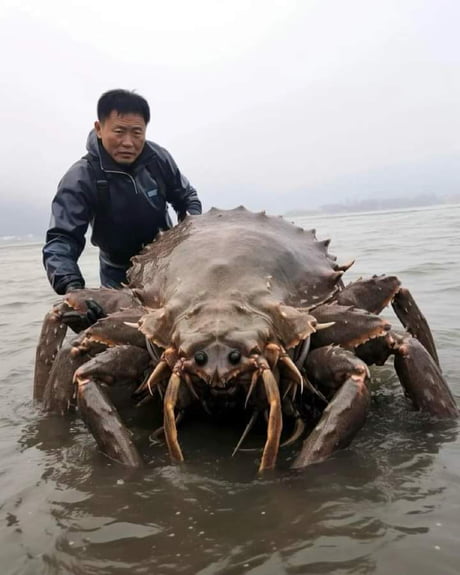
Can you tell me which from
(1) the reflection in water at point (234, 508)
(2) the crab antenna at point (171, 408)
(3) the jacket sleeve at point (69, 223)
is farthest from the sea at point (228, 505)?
(3) the jacket sleeve at point (69, 223)

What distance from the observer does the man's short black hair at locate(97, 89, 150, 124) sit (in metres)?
4.75

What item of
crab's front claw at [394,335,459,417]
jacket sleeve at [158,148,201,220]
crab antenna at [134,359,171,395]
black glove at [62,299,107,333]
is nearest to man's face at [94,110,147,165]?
jacket sleeve at [158,148,201,220]

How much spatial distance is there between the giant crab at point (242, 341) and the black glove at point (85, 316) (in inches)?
1.3

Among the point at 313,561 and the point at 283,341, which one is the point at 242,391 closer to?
the point at 283,341

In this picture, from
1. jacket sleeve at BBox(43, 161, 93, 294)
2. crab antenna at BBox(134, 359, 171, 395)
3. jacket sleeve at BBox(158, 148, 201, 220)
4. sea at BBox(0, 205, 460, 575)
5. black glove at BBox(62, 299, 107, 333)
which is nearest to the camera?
sea at BBox(0, 205, 460, 575)

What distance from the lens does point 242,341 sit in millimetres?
2533

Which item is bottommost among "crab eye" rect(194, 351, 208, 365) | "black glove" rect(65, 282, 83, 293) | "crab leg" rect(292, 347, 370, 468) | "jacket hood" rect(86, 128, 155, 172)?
"crab leg" rect(292, 347, 370, 468)

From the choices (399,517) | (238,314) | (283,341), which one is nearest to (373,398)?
(283,341)

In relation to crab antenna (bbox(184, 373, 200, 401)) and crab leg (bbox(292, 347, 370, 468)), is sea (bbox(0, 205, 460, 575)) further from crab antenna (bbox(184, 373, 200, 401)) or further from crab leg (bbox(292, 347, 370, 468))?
crab antenna (bbox(184, 373, 200, 401))

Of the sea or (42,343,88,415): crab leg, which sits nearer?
the sea

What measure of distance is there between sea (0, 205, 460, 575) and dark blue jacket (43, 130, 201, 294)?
146cm

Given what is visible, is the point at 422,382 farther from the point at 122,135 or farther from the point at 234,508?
the point at 122,135

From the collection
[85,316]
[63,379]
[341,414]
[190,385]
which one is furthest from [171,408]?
[85,316]

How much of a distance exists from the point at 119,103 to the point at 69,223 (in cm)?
106
